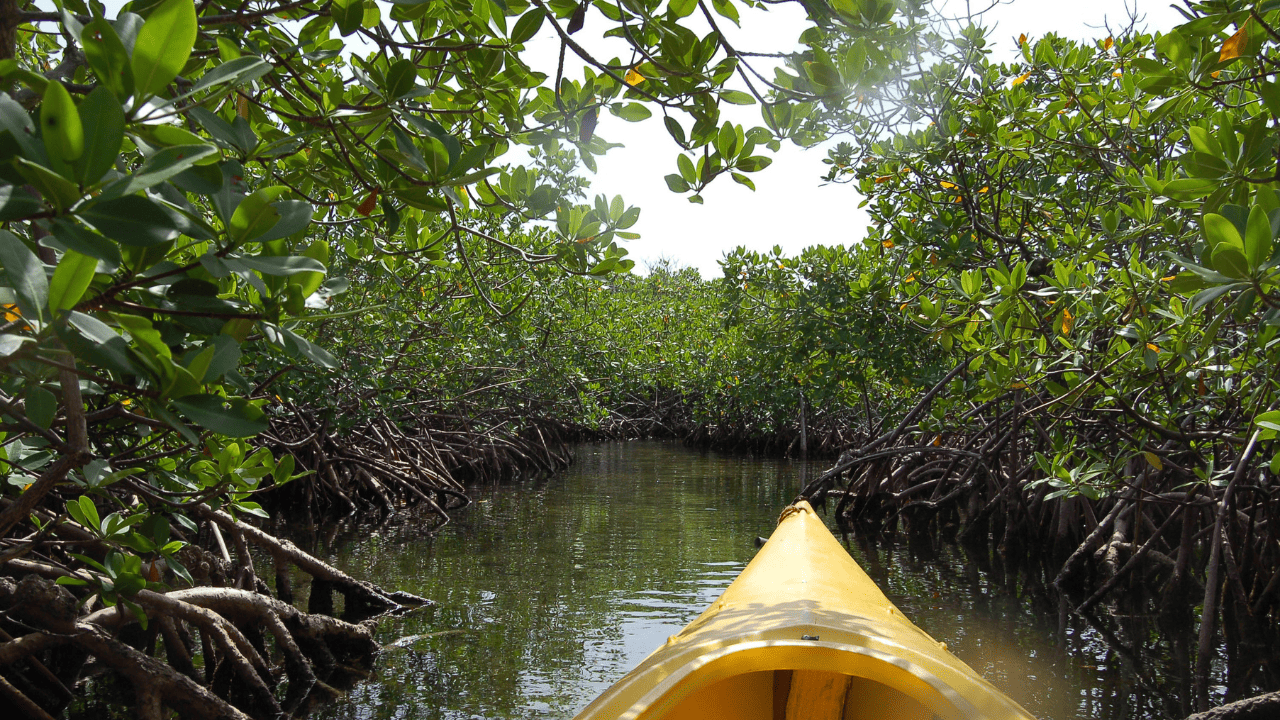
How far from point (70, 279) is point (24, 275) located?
4cm

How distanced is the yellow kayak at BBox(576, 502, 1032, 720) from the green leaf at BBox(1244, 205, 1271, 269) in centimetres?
108

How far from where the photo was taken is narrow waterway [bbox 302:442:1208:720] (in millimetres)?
3881

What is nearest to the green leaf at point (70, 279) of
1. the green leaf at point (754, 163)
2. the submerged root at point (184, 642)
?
the green leaf at point (754, 163)

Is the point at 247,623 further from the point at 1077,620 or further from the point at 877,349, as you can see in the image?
the point at 877,349

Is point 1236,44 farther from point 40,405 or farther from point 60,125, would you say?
point 40,405

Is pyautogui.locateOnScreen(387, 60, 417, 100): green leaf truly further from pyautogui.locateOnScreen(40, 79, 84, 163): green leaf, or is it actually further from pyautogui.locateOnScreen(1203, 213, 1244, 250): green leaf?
pyautogui.locateOnScreen(1203, 213, 1244, 250): green leaf

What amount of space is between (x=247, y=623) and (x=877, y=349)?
5821 millimetres

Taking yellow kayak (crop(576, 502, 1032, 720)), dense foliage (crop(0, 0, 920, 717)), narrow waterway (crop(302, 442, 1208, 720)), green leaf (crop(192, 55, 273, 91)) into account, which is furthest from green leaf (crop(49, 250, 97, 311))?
narrow waterway (crop(302, 442, 1208, 720))

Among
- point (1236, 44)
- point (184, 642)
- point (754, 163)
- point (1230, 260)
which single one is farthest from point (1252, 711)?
point (184, 642)

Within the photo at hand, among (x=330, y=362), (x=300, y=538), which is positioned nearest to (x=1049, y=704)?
(x=330, y=362)

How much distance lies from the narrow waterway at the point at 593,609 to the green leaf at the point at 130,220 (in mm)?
3242

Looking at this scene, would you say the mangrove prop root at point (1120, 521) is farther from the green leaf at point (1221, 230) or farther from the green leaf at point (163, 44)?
the green leaf at point (163, 44)

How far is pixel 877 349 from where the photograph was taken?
770 cm

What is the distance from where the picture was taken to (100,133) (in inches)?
30.0
